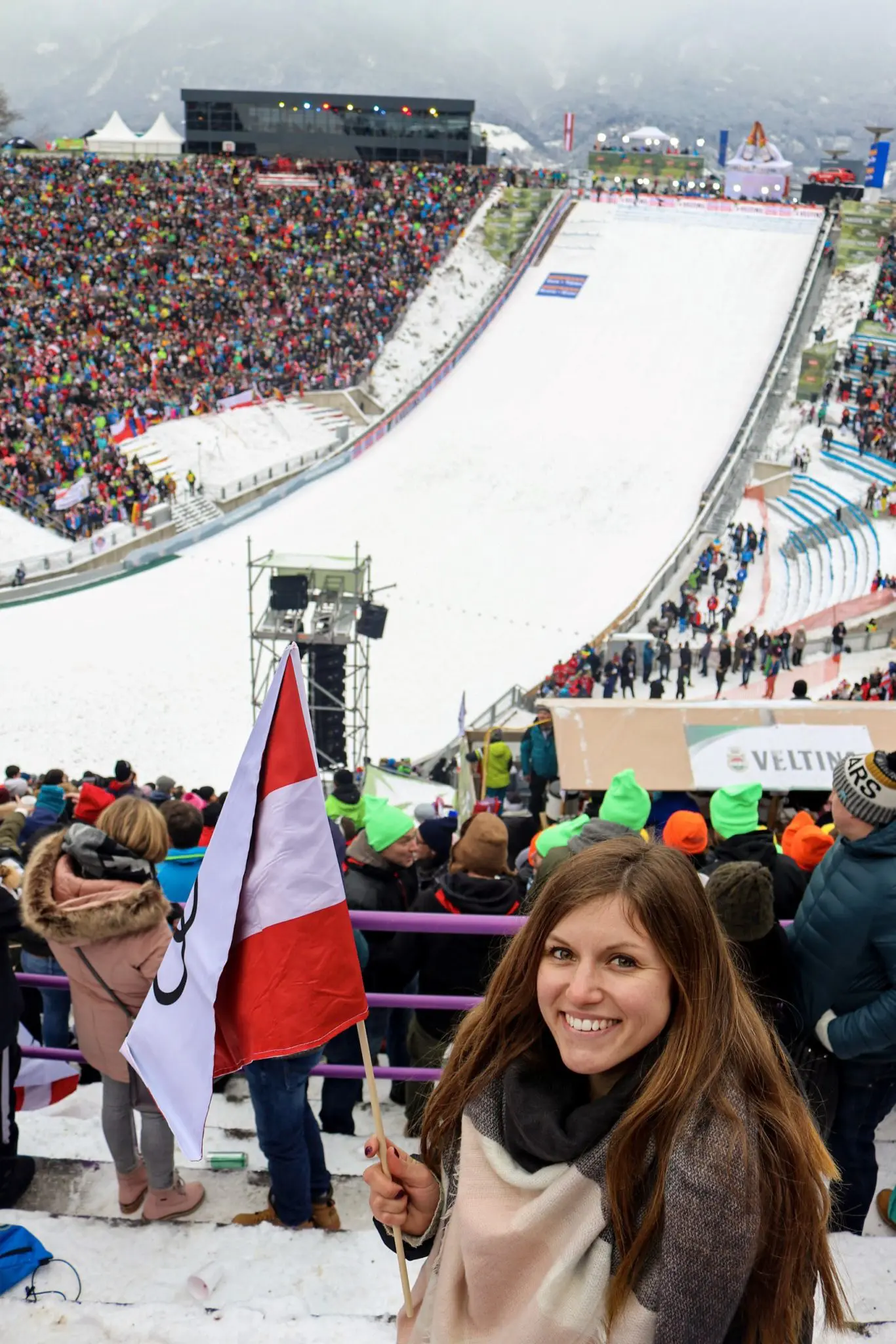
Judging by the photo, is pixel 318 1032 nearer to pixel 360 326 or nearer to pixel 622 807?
pixel 622 807

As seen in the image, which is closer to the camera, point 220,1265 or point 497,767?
point 220,1265

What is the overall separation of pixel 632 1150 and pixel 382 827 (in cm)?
268

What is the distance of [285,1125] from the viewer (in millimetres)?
3400

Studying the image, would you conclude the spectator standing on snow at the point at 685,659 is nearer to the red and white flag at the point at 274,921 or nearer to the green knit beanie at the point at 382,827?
the green knit beanie at the point at 382,827

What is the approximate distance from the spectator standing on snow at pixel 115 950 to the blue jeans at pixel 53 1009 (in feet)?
3.87

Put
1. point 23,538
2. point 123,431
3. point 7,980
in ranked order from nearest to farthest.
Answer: point 7,980
point 23,538
point 123,431

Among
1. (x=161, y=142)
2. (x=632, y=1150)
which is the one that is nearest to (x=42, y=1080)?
(x=632, y=1150)

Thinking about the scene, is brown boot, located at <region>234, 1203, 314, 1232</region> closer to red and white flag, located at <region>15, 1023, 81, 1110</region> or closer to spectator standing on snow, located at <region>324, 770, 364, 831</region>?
red and white flag, located at <region>15, 1023, 81, 1110</region>

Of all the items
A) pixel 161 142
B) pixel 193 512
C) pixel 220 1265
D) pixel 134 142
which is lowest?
pixel 220 1265

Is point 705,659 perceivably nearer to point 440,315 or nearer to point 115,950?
point 115,950

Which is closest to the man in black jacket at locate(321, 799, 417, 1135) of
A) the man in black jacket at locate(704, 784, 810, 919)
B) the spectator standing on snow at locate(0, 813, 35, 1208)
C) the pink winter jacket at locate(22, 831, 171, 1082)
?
the pink winter jacket at locate(22, 831, 171, 1082)

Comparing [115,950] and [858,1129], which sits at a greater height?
[115,950]

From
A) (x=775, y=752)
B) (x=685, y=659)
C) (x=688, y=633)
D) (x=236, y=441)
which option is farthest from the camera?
(x=236, y=441)

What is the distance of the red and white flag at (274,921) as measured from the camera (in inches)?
99.7
